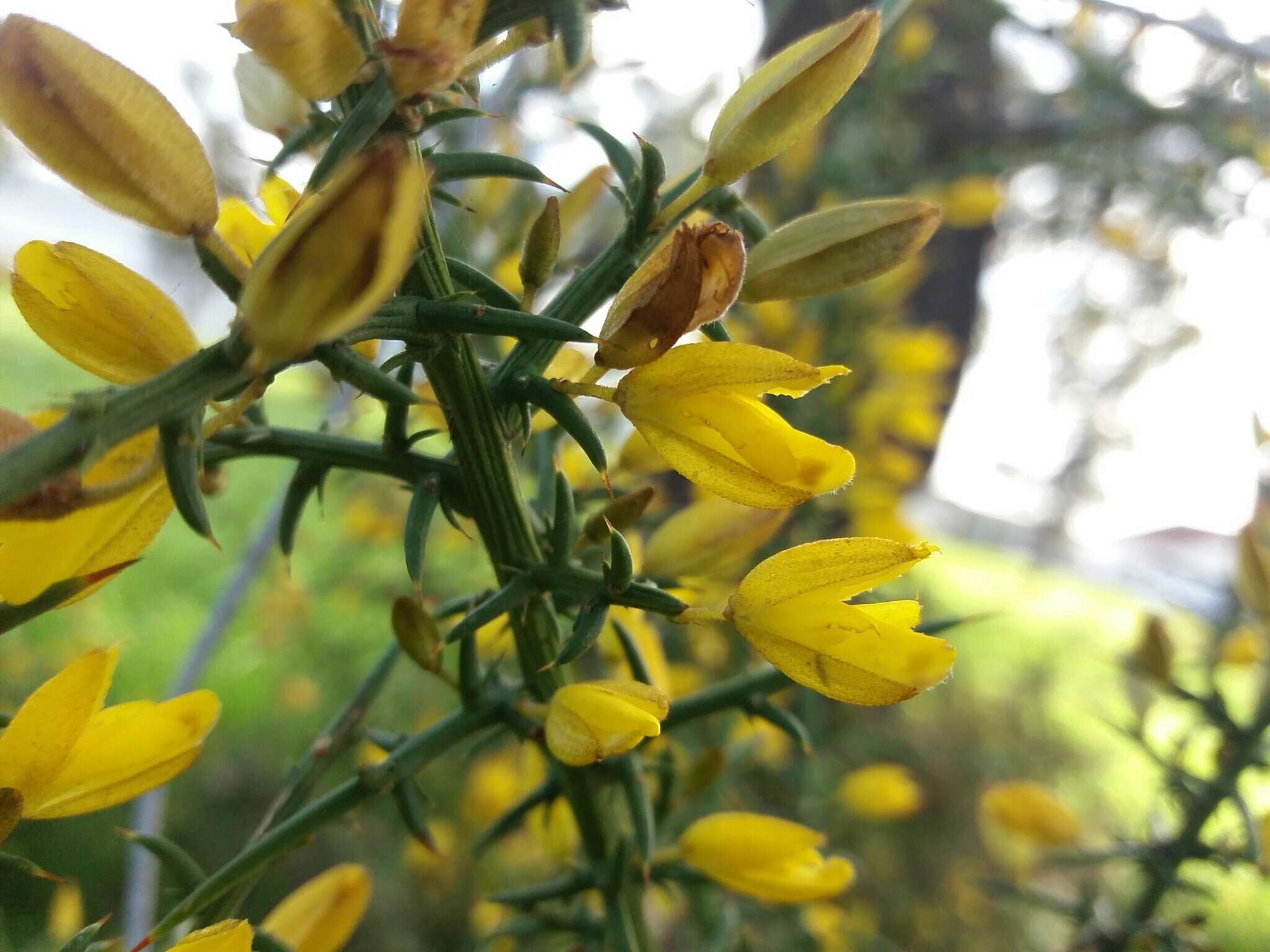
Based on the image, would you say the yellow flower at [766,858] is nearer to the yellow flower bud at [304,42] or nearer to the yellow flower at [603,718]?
the yellow flower at [603,718]

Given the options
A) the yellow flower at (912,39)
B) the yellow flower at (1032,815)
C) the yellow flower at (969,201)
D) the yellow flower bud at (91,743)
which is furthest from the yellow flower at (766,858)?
the yellow flower at (912,39)

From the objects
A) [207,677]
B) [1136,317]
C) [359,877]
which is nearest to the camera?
[359,877]

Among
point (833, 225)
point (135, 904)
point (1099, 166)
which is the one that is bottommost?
point (135, 904)

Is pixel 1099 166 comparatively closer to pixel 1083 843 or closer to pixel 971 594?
pixel 1083 843

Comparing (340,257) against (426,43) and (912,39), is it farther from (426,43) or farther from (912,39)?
(912,39)

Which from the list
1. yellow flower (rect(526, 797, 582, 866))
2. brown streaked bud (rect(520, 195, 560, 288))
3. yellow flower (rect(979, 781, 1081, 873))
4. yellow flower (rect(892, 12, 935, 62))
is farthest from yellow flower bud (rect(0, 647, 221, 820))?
yellow flower (rect(892, 12, 935, 62))

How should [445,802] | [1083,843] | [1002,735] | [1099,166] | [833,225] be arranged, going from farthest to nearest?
1. [1002,735]
2. [445,802]
3. [1099,166]
4. [1083,843]
5. [833,225]

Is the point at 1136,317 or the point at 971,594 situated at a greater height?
the point at 1136,317

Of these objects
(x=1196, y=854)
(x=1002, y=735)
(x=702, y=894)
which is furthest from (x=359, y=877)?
(x=1002, y=735)
